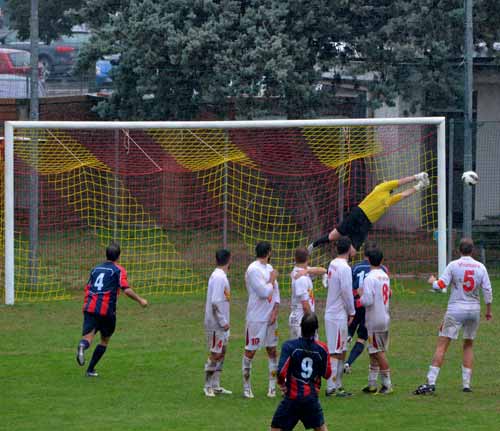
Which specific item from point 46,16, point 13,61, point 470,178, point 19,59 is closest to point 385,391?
point 470,178

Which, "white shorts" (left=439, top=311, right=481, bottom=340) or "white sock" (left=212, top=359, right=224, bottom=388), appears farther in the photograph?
"white shorts" (left=439, top=311, right=481, bottom=340)

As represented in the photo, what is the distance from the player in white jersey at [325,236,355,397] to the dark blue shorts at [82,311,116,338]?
275cm

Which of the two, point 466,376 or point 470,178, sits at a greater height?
point 470,178

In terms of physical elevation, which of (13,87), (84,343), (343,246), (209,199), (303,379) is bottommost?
(84,343)

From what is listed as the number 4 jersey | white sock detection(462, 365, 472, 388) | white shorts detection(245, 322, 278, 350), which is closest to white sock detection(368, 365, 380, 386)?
white sock detection(462, 365, 472, 388)

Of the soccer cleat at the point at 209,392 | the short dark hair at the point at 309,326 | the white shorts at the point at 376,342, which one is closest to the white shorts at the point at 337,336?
the white shorts at the point at 376,342

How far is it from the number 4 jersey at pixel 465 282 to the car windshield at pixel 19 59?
2831 cm

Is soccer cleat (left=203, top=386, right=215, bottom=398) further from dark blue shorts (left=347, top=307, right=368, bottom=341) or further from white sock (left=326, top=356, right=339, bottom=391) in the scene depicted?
dark blue shorts (left=347, top=307, right=368, bottom=341)

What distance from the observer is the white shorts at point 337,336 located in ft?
36.8

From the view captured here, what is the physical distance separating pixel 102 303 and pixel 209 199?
9.98 meters

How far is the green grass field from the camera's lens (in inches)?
403

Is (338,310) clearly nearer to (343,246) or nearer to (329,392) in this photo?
(343,246)

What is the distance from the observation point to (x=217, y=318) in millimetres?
11211

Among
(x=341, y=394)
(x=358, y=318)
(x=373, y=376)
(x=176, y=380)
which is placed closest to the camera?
(x=341, y=394)
